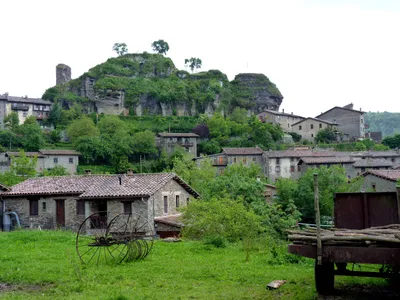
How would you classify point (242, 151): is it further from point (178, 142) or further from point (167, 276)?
point (167, 276)

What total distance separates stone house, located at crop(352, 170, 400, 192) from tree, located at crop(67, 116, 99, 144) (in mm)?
52912

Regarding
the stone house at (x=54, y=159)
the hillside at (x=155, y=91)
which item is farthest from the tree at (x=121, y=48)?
the stone house at (x=54, y=159)

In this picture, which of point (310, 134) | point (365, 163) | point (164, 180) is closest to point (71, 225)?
point (164, 180)

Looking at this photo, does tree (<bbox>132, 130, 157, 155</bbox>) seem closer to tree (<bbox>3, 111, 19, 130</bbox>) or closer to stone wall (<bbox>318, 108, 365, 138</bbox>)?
tree (<bbox>3, 111, 19, 130</bbox>)

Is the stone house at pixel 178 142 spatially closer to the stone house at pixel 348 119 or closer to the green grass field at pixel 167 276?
the stone house at pixel 348 119

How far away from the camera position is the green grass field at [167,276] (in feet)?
33.8

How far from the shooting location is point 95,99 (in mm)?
104188

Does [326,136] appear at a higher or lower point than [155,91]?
lower

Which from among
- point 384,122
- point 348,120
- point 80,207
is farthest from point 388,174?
point 384,122

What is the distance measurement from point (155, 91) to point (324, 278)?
98597 millimetres

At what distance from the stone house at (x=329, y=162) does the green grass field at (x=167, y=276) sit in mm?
47645

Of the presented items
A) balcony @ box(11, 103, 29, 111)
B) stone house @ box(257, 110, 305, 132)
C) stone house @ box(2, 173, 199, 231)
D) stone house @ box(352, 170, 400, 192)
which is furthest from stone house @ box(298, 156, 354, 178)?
balcony @ box(11, 103, 29, 111)

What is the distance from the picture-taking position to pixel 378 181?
45125mm

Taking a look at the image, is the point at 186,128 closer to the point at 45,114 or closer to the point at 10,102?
the point at 45,114
